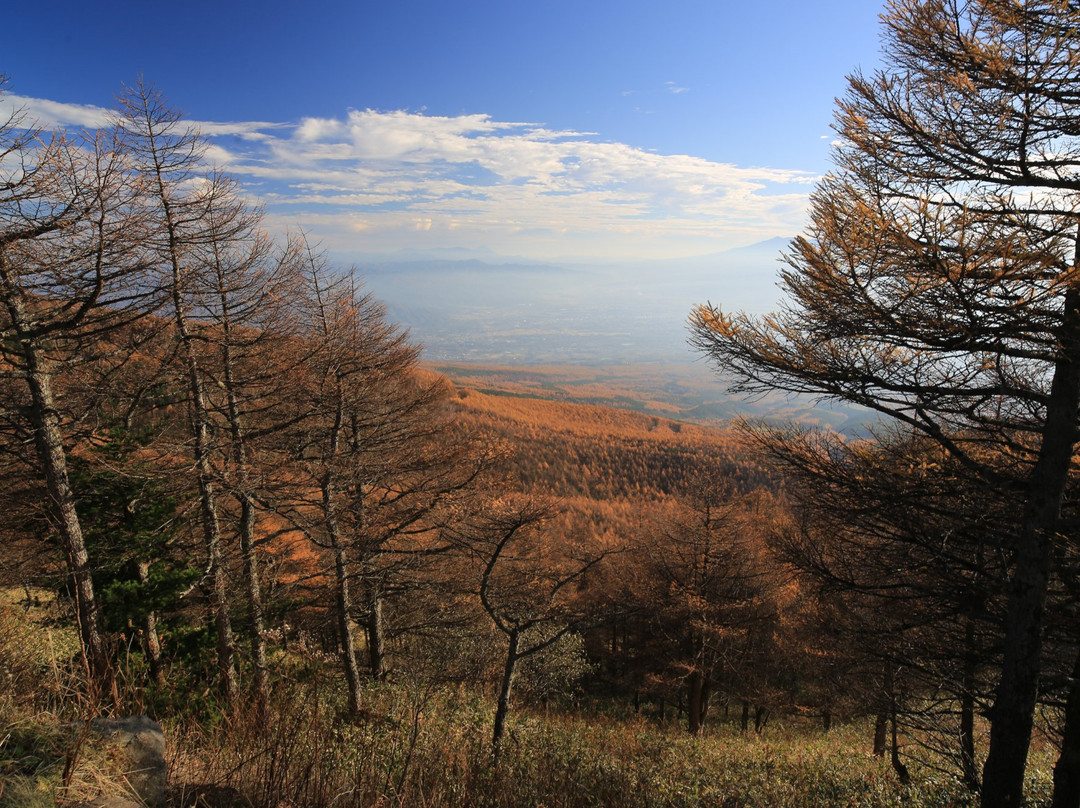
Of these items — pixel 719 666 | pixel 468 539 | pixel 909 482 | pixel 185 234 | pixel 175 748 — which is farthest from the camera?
pixel 719 666

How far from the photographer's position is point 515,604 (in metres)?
9.93

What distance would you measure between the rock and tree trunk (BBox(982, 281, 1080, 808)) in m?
6.09

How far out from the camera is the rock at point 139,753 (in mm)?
2619

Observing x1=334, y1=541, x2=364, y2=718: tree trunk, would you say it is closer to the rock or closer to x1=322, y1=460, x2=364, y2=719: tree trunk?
x1=322, y1=460, x2=364, y2=719: tree trunk

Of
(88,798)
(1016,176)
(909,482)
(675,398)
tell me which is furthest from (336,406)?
(675,398)

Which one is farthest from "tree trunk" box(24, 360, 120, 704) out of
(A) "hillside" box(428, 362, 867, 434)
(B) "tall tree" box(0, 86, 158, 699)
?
(A) "hillside" box(428, 362, 867, 434)

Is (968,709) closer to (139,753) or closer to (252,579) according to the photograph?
(139,753)

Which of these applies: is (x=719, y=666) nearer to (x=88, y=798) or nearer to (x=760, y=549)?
(x=760, y=549)

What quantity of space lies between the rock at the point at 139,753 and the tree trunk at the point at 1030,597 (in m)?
6.09

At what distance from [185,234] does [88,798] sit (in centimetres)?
680

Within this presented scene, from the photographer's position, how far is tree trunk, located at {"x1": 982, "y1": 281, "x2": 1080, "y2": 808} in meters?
4.38

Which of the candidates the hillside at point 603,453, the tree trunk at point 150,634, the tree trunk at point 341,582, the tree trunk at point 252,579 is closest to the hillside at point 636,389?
the hillside at point 603,453

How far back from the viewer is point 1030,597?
447 cm

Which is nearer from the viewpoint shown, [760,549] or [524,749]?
[524,749]
